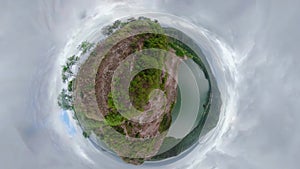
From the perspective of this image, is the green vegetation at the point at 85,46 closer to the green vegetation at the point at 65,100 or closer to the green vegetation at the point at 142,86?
the green vegetation at the point at 65,100

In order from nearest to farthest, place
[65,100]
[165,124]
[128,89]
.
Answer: [128,89]
[65,100]
[165,124]

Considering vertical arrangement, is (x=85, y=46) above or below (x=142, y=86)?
above

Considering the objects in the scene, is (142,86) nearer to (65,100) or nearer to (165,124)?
(165,124)

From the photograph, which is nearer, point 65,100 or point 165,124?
point 65,100

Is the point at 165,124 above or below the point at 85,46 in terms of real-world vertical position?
below

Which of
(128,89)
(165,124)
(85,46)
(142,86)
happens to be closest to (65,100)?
(85,46)

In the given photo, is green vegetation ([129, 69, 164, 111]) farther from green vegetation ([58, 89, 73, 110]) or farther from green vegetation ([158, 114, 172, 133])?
green vegetation ([58, 89, 73, 110])

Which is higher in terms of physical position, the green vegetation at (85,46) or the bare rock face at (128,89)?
the green vegetation at (85,46)

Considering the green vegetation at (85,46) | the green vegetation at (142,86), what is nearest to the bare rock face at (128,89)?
the green vegetation at (142,86)

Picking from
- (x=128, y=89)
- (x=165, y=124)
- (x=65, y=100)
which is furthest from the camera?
(x=165, y=124)

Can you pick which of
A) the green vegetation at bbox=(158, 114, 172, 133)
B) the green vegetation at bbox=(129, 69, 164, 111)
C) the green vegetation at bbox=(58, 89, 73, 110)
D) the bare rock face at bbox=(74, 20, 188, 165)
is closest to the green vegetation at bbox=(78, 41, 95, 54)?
the bare rock face at bbox=(74, 20, 188, 165)

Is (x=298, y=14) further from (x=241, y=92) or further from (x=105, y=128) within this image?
(x=105, y=128)

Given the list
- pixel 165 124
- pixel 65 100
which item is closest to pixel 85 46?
pixel 65 100
